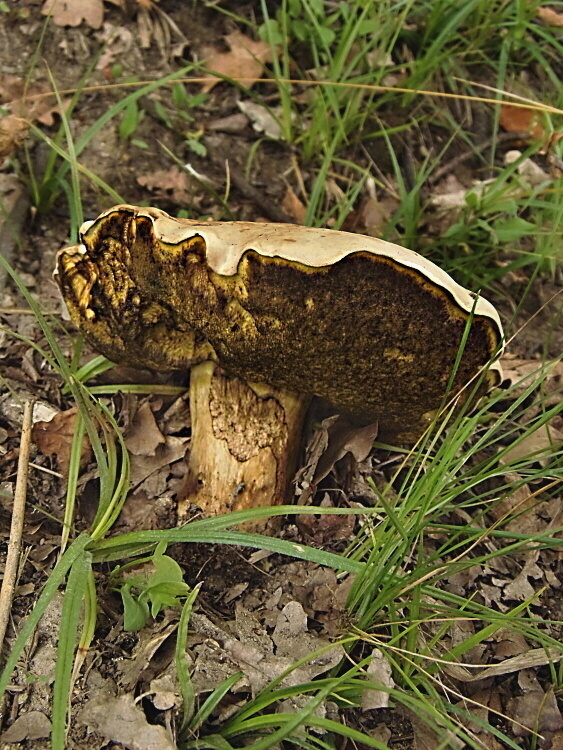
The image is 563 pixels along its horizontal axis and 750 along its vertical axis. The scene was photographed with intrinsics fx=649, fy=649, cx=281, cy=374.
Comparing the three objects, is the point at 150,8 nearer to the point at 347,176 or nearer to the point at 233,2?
the point at 233,2

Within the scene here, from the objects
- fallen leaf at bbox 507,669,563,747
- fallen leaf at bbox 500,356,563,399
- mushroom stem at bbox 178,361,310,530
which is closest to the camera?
fallen leaf at bbox 507,669,563,747

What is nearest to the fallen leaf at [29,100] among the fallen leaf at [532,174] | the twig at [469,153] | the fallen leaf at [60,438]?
the fallen leaf at [60,438]

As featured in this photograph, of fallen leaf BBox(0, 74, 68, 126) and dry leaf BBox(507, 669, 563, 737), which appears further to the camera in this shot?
fallen leaf BBox(0, 74, 68, 126)

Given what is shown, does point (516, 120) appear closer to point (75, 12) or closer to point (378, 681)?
point (75, 12)

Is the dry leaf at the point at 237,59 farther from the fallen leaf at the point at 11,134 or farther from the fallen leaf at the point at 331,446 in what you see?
the fallen leaf at the point at 331,446

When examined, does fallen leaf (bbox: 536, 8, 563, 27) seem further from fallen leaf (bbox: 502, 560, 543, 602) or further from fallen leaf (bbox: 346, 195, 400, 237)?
fallen leaf (bbox: 502, 560, 543, 602)

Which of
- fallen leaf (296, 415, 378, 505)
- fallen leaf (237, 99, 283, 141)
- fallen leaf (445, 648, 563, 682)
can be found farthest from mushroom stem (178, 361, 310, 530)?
fallen leaf (237, 99, 283, 141)
